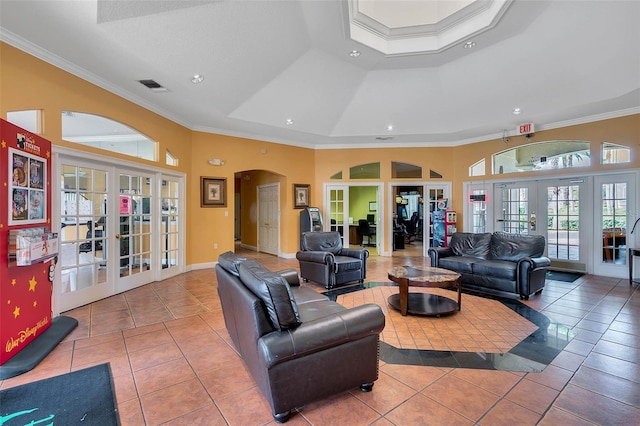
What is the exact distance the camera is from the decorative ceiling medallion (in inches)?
153

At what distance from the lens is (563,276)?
18.2 ft

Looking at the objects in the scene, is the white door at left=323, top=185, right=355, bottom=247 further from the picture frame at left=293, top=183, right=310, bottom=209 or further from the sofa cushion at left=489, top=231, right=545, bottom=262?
the sofa cushion at left=489, top=231, right=545, bottom=262

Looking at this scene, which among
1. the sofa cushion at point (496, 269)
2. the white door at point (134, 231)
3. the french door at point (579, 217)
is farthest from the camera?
the french door at point (579, 217)

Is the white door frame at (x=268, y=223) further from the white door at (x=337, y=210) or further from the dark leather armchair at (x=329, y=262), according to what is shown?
the dark leather armchair at (x=329, y=262)

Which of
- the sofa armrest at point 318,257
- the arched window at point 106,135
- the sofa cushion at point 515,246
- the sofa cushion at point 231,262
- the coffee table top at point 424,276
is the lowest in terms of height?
the coffee table top at point 424,276

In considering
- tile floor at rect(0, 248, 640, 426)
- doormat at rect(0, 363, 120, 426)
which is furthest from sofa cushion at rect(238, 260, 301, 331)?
doormat at rect(0, 363, 120, 426)

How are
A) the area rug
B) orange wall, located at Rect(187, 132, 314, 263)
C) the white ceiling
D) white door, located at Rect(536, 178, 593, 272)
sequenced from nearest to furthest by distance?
the area rug, the white ceiling, white door, located at Rect(536, 178, 593, 272), orange wall, located at Rect(187, 132, 314, 263)

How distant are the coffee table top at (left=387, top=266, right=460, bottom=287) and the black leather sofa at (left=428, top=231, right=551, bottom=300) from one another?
107 cm

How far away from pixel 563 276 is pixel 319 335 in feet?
19.4

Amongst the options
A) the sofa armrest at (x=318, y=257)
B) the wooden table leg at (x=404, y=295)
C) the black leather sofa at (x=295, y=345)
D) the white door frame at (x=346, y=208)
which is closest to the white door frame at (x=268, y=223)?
the white door frame at (x=346, y=208)

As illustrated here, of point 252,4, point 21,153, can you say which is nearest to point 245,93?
point 252,4

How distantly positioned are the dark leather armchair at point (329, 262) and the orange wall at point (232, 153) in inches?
93.2

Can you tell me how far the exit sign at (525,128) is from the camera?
20.1ft

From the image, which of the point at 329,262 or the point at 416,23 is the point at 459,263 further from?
the point at 416,23
